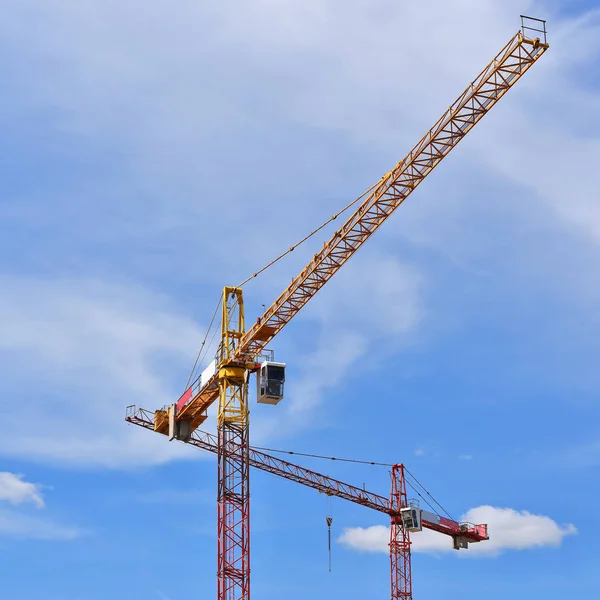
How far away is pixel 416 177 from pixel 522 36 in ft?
42.3

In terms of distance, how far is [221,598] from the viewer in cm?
9025

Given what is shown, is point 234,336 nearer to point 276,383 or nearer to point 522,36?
point 276,383

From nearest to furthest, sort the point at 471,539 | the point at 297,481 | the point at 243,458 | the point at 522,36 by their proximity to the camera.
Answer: the point at 522,36 → the point at 243,458 → the point at 297,481 → the point at 471,539

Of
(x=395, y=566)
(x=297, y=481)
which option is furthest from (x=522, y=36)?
(x=395, y=566)

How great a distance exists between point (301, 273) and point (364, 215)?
676cm

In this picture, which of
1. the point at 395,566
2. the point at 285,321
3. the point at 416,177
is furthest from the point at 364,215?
the point at 395,566

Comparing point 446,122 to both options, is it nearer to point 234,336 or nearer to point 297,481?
point 234,336

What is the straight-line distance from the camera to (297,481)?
400 feet

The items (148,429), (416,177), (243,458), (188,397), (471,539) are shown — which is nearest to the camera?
(416,177)

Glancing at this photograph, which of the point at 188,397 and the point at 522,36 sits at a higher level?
the point at 522,36

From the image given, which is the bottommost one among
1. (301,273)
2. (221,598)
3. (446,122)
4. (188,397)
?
(221,598)

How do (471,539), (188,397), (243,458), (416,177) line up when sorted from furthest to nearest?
(471,539)
(188,397)
(243,458)
(416,177)

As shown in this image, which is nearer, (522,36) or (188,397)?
(522,36)

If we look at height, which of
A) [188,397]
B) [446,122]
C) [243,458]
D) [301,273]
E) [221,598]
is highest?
[446,122]
